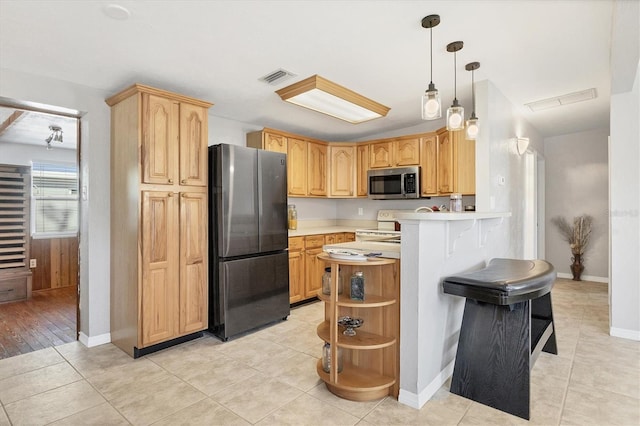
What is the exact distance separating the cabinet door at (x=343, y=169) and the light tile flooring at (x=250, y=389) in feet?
8.39

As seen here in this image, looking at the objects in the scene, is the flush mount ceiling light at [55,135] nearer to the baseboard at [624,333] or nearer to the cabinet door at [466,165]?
the cabinet door at [466,165]

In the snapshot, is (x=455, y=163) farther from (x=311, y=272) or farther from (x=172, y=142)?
(x=172, y=142)

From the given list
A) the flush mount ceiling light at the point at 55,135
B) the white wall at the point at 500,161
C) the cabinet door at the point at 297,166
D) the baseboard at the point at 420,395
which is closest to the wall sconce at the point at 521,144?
the white wall at the point at 500,161

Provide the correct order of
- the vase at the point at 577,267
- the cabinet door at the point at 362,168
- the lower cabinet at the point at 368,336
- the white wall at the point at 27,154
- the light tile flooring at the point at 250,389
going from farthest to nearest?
the vase at the point at 577,267 → the cabinet door at the point at 362,168 → the white wall at the point at 27,154 → the lower cabinet at the point at 368,336 → the light tile flooring at the point at 250,389

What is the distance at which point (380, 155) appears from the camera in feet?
16.3

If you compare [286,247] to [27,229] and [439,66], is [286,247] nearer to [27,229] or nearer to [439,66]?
[439,66]

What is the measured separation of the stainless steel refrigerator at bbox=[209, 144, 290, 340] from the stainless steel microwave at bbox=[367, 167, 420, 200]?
1.73 m

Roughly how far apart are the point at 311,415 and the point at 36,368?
2.29m

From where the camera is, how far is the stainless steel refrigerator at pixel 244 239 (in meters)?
3.26

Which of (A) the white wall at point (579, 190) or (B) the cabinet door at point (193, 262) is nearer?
(B) the cabinet door at point (193, 262)

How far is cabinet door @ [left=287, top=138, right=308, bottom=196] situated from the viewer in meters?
4.65

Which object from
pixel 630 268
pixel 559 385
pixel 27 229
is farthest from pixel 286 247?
pixel 27 229

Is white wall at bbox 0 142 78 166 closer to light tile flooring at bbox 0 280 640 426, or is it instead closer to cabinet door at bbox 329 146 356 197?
light tile flooring at bbox 0 280 640 426

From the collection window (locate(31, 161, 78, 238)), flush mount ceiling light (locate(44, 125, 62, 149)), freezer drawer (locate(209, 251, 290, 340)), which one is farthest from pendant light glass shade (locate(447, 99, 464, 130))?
window (locate(31, 161, 78, 238))
